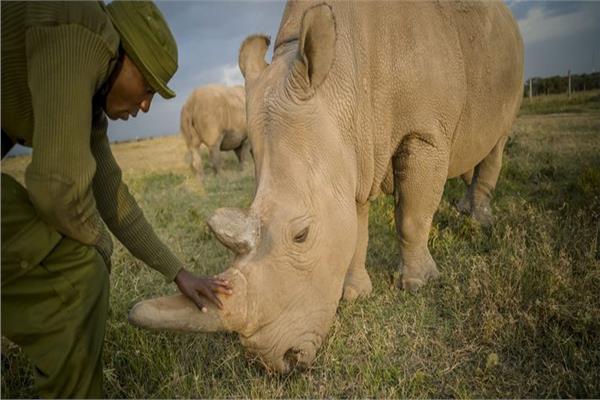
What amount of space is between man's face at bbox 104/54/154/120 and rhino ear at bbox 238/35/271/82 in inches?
46.2

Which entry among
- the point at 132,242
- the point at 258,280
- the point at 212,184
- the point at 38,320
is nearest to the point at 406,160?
the point at 258,280

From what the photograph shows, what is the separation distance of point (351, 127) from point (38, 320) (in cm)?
190

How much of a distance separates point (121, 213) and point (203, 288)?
62 cm

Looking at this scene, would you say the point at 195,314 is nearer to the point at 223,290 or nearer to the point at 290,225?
the point at 223,290

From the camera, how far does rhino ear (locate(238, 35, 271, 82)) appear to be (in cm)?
328

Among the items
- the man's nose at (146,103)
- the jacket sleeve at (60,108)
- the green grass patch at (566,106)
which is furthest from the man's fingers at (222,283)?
the green grass patch at (566,106)

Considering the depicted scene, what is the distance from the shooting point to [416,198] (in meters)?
3.71

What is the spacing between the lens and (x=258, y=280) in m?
2.29

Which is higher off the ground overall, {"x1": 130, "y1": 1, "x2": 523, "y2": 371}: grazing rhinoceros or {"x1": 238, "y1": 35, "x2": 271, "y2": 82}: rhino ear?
{"x1": 238, "y1": 35, "x2": 271, "y2": 82}: rhino ear

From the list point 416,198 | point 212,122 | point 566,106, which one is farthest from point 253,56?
point 566,106

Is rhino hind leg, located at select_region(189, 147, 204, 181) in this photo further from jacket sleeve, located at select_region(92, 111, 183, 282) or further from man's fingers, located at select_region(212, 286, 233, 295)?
man's fingers, located at select_region(212, 286, 233, 295)

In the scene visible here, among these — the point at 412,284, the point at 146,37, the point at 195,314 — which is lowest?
the point at 412,284

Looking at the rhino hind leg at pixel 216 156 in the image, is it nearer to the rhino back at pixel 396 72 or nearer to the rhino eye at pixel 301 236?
the rhino back at pixel 396 72

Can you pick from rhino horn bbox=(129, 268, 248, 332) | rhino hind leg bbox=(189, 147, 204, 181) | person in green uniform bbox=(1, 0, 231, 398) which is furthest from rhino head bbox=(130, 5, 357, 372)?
rhino hind leg bbox=(189, 147, 204, 181)
